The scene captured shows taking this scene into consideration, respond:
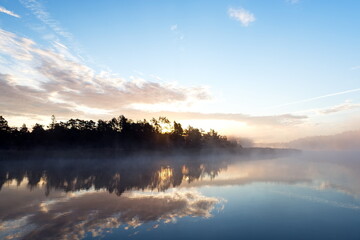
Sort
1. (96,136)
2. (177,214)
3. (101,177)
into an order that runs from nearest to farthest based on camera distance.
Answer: (177,214), (101,177), (96,136)

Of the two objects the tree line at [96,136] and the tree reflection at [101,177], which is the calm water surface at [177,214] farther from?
the tree line at [96,136]

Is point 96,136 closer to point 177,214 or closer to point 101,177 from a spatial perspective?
point 101,177

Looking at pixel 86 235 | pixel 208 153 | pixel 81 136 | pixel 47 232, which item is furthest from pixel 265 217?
pixel 208 153

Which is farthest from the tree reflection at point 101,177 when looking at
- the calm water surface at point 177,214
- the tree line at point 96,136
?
the tree line at point 96,136

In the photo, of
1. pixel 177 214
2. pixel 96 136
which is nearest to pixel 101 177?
pixel 177 214

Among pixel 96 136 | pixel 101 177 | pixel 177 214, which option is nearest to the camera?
pixel 177 214

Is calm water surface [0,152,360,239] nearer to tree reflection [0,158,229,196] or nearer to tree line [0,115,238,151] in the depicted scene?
tree reflection [0,158,229,196]

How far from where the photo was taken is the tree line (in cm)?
11281

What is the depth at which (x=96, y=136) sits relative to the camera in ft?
417

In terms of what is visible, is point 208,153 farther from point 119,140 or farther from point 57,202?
point 57,202

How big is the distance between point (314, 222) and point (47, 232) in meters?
18.3

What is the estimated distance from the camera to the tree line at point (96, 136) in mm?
112812

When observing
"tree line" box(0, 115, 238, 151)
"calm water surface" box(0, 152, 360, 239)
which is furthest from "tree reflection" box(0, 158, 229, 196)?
"tree line" box(0, 115, 238, 151)

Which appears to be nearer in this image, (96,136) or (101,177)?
(101,177)
